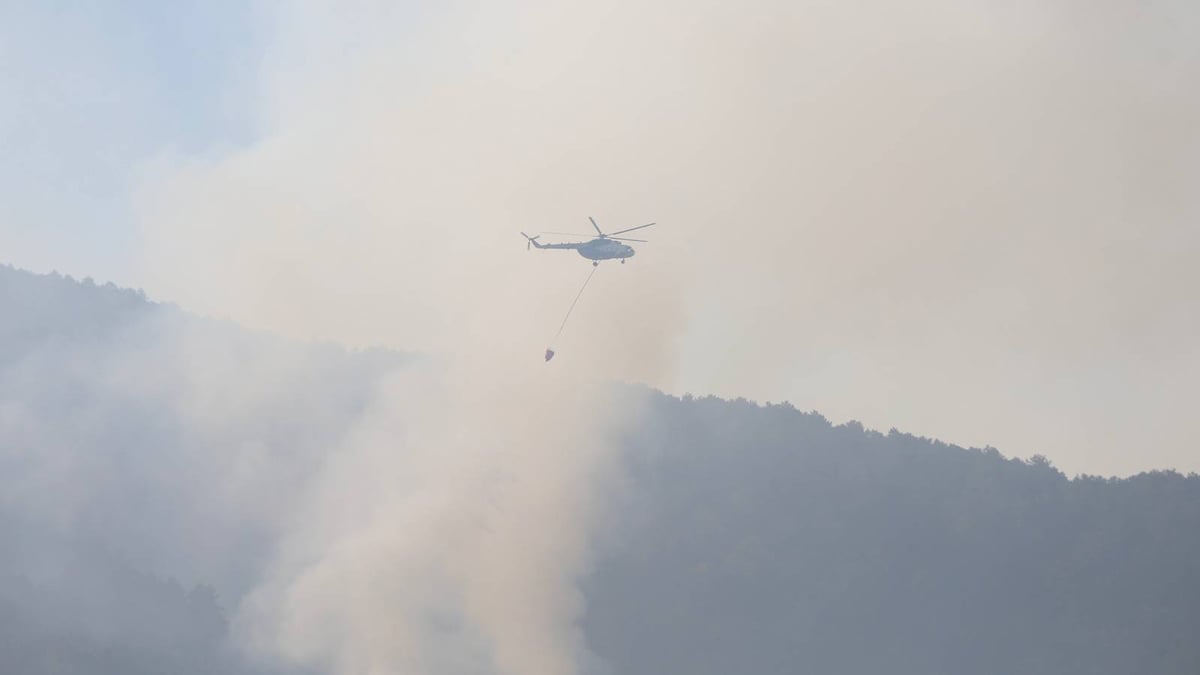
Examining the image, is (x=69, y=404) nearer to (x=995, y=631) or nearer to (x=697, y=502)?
(x=697, y=502)

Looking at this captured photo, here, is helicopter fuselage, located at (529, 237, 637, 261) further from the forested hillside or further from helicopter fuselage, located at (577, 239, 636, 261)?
the forested hillside

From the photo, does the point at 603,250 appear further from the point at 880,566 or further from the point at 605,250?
the point at 880,566

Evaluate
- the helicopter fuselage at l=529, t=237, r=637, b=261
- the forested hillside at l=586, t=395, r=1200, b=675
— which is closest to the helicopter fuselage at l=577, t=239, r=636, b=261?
the helicopter fuselage at l=529, t=237, r=637, b=261

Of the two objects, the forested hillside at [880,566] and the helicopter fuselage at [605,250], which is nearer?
the helicopter fuselage at [605,250]

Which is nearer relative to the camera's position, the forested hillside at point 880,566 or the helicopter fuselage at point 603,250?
the helicopter fuselage at point 603,250

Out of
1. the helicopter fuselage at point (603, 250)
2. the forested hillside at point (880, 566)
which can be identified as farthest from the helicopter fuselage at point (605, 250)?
the forested hillside at point (880, 566)

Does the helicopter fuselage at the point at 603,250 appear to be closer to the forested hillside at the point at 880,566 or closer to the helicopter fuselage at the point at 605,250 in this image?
the helicopter fuselage at the point at 605,250

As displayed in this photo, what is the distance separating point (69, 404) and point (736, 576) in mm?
58679

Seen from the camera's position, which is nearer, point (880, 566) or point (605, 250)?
point (605, 250)

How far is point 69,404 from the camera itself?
14375cm

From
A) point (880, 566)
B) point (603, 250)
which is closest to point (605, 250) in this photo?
point (603, 250)

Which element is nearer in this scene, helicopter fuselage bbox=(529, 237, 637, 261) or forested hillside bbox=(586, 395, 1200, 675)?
helicopter fuselage bbox=(529, 237, 637, 261)

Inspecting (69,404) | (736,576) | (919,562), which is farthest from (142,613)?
(919,562)

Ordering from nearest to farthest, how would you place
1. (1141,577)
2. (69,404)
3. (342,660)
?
(342,660)
(69,404)
(1141,577)
